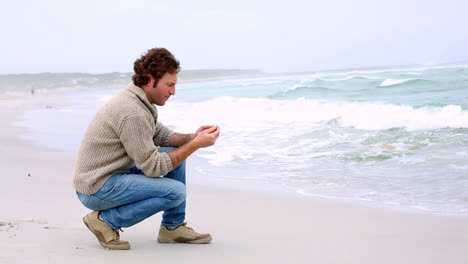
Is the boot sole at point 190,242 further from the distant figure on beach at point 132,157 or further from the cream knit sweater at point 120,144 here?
the cream knit sweater at point 120,144

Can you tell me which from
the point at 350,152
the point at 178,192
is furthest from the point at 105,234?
the point at 350,152

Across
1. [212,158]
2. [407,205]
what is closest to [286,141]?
[212,158]

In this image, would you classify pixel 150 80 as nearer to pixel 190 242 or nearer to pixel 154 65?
pixel 154 65

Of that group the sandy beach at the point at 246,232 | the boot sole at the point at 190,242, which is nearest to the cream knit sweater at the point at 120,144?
the sandy beach at the point at 246,232

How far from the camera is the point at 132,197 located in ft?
11.3

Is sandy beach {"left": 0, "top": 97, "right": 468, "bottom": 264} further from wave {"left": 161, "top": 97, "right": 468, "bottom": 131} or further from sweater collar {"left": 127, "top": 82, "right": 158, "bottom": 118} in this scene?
wave {"left": 161, "top": 97, "right": 468, "bottom": 131}

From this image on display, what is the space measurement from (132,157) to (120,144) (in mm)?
110

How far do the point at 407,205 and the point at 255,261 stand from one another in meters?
2.20

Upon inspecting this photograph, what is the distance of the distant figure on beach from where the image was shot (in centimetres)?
325

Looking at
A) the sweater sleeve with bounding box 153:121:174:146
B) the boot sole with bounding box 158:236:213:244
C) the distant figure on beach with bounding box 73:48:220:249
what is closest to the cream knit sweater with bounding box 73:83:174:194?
the distant figure on beach with bounding box 73:48:220:249

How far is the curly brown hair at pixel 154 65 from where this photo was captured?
3.36 m

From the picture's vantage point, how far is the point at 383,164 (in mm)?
7242

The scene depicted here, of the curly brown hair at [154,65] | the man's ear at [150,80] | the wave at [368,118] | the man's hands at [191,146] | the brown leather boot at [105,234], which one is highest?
the curly brown hair at [154,65]

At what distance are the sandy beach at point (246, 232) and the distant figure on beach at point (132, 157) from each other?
248 millimetres
